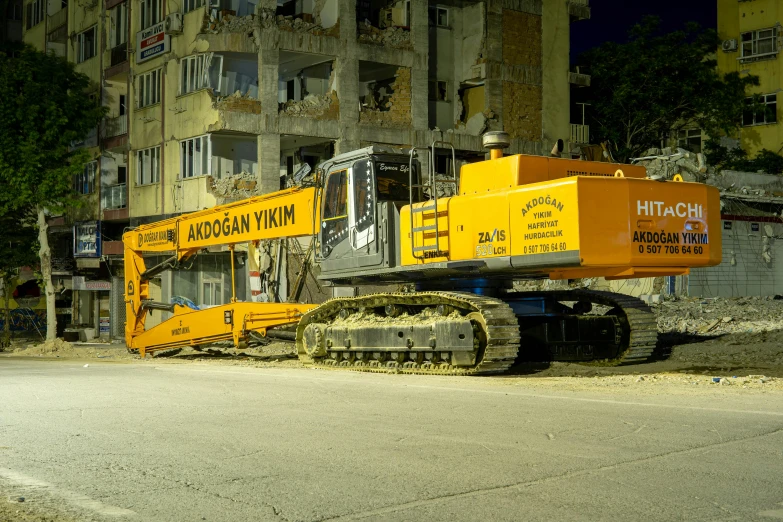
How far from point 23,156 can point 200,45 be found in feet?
24.6

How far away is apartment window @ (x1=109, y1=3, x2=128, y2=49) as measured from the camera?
138 ft

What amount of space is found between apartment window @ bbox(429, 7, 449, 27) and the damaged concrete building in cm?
6

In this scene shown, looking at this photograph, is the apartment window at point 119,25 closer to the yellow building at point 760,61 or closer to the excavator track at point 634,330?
the yellow building at point 760,61

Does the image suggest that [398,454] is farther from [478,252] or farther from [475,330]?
[478,252]

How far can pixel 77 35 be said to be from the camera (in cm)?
4644

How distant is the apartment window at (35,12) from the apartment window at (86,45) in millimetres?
5845

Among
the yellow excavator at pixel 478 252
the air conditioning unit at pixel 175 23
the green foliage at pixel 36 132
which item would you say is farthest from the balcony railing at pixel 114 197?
the yellow excavator at pixel 478 252

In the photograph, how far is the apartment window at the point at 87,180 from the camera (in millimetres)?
44156

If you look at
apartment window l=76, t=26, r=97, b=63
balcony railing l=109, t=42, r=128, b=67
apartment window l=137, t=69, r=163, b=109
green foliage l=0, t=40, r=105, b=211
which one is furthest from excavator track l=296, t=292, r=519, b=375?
apartment window l=76, t=26, r=97, b=63

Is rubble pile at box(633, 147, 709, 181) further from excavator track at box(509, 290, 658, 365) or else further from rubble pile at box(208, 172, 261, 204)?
excavator track at box(509, 290, 658, 365)

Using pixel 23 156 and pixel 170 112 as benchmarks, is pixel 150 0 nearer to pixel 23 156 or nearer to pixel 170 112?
pixel 170 112

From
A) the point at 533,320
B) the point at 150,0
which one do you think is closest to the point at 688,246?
the point at 533,320

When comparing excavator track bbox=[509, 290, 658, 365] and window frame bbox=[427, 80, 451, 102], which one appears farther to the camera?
window frame bbox=[427, 80, 451, 102]

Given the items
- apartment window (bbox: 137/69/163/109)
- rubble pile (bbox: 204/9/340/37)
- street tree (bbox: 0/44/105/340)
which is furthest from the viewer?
apartment window (bbox: 137/69/163/109)
